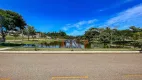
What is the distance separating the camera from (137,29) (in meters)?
74.9

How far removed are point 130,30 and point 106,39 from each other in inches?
2104

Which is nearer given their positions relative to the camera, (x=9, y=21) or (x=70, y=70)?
(x=70, y=70)

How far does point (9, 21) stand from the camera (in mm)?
35094

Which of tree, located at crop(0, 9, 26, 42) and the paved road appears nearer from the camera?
the paved road

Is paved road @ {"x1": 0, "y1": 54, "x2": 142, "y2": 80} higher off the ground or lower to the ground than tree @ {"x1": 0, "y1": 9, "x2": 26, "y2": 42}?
lower

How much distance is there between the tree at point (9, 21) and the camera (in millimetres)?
34469

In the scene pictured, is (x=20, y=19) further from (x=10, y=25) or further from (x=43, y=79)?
(x=43, y=79)

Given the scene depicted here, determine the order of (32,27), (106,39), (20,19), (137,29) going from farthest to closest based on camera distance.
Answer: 1. (137,29)
2. (32,27)
3. (20,19)
4. (106,39)

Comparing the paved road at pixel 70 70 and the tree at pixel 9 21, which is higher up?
the tree at pixel 9 21

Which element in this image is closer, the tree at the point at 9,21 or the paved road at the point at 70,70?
the paved road at the point at 70,70

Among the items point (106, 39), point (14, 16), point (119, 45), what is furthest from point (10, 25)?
point (119, 45)

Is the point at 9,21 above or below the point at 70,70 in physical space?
above

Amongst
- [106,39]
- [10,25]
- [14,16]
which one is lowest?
[106,39]

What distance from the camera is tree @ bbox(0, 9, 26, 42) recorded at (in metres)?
34.5
